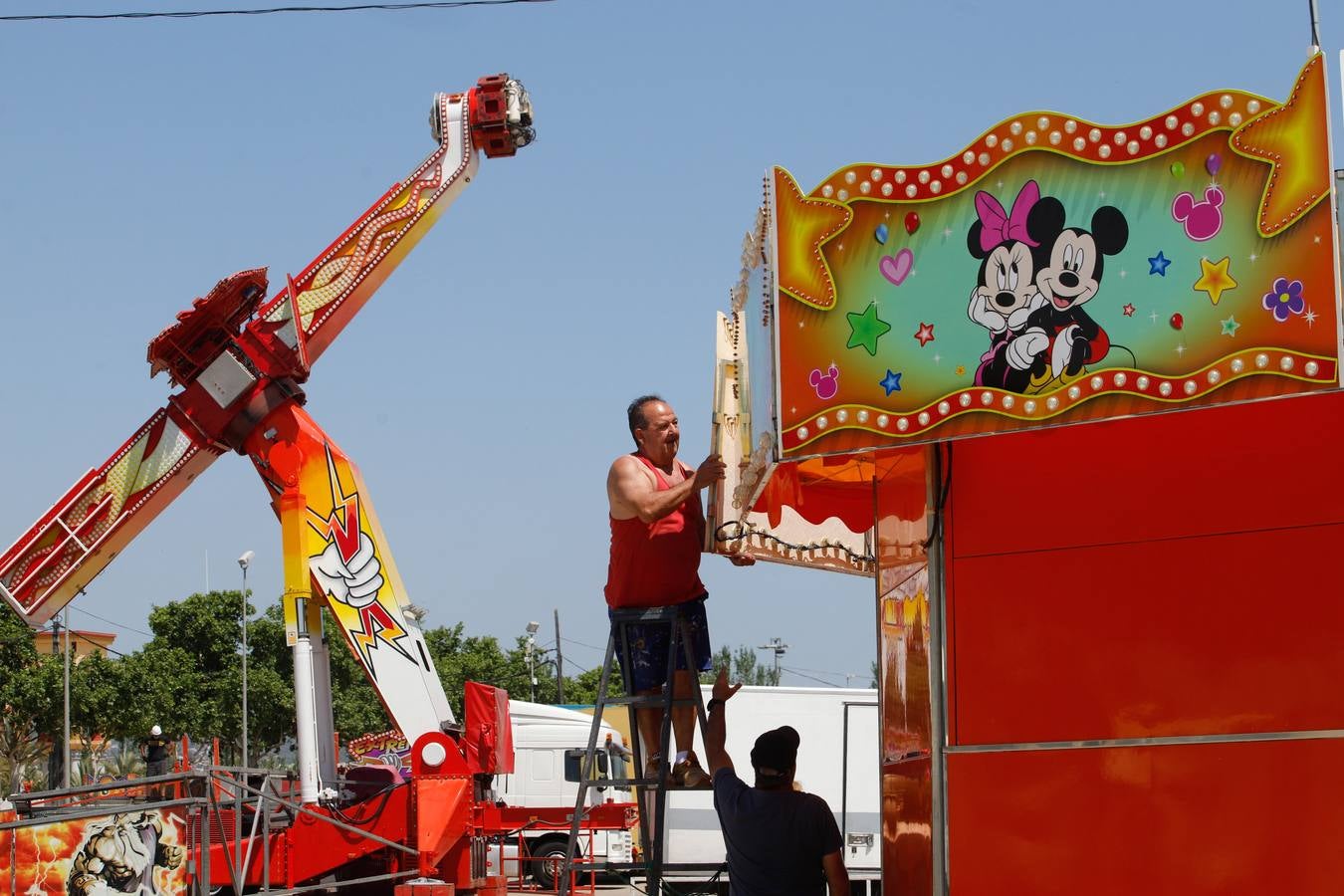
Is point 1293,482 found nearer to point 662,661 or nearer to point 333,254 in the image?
point 662,661

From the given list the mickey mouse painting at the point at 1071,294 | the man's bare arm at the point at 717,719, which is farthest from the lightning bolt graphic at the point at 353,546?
the mickey mouse painting at the point at 1071,294

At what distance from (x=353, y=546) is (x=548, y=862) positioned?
8.81 m

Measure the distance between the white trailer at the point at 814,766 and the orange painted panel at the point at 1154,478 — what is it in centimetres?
1114

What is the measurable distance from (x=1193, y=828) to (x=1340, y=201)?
7.62ft

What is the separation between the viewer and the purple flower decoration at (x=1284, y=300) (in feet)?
16.2

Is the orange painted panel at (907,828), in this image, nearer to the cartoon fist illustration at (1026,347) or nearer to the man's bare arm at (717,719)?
the man's bare arm at (717,719)

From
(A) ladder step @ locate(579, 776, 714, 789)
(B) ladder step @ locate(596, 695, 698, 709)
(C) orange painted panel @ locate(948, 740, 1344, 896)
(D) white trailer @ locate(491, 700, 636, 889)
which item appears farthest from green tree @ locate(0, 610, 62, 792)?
(C) orange painted panel @ locate(948, 740, 1344, 896)

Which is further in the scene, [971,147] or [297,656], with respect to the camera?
[297,656]

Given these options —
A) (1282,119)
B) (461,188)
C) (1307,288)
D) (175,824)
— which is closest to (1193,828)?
(1307,288)

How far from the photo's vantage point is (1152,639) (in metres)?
5.84

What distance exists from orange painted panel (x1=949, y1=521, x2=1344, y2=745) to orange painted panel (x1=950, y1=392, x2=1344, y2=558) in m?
0.08

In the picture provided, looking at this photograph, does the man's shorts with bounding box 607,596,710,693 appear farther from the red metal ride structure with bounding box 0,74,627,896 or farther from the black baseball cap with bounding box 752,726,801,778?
the red metal ride structure with bounding box 0,74,627,896

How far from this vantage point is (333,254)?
1606 centimetres

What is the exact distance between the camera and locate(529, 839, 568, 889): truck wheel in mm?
21328
